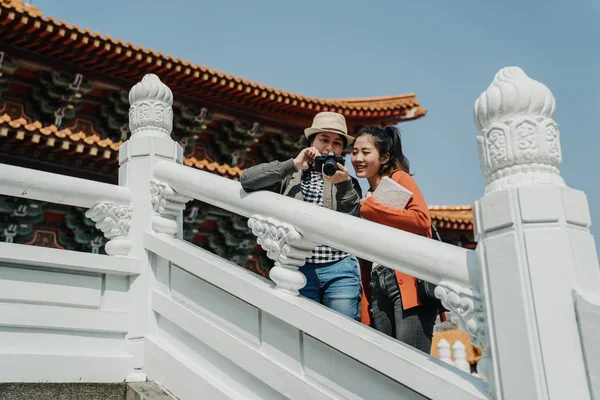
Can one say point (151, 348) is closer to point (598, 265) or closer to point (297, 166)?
point (297, 166)

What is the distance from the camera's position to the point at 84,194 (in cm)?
302

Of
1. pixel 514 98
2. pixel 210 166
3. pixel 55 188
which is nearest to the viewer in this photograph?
pixel 514 98

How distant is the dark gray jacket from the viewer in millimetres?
2494

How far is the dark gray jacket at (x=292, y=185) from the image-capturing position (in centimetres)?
249

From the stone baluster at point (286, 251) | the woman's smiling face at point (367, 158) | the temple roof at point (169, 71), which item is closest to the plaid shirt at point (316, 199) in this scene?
the woman's smiling face at point (367, 158)

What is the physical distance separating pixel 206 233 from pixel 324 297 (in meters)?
6.68

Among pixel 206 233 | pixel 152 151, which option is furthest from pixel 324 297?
pixel 206 233

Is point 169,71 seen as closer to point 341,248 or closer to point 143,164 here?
point 143,164

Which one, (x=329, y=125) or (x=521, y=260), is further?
(x=329, y=125)

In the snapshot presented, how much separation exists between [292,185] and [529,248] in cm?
144

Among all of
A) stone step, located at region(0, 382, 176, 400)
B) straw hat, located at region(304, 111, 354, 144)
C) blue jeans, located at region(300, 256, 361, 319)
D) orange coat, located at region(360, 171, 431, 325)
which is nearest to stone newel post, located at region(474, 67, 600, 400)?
orange coat, located at region(360, 171, 431, 325)

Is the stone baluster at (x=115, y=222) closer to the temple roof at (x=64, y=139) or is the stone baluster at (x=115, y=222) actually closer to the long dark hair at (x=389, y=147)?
the long dark hair at (x=389, y=147)

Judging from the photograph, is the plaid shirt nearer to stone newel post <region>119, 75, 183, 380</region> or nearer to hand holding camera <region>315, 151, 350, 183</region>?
hand holding camera <region>315, 151, 350, 183</region>

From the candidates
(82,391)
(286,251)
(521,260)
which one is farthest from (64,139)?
(521,260)
